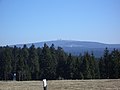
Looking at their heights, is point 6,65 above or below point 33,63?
below

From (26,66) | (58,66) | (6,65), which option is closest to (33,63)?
(26,66)

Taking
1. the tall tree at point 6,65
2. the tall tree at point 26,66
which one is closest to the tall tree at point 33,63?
the tall tree at point 26,66

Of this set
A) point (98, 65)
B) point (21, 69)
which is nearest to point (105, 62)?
point (98, 65)

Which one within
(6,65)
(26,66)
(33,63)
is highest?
(33,63)

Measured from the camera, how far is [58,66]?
9362cm

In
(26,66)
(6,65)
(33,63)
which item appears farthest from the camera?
(6,65)

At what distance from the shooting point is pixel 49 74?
92.3 meters

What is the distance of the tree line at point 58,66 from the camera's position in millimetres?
87750

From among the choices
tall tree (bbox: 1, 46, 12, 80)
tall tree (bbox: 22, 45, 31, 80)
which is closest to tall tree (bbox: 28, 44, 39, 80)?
tall tree (bbox: 22, 45, 31, 80)

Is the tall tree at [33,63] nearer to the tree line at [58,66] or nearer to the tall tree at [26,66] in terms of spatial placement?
the tree line at [58,66]

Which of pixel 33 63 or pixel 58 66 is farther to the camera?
pixel 33 63

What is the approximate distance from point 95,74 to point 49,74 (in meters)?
13.4

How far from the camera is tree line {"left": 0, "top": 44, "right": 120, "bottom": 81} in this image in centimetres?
8775

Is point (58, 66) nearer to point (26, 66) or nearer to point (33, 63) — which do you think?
point (26, 66)
